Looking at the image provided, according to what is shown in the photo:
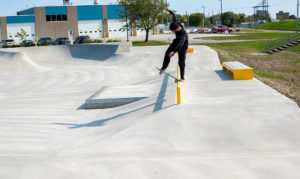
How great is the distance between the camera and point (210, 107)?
614 cm

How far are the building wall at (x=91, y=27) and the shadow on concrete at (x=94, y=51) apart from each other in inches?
1645

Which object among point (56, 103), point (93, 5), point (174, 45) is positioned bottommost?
point (56, 103)

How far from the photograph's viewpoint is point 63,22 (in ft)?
227

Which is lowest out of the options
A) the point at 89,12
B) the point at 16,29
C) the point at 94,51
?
the point at 94,51

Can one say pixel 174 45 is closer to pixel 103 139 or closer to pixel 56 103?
pixel 103 139

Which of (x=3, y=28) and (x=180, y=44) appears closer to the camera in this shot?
(x=180, y=44)

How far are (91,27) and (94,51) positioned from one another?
44.2 metres

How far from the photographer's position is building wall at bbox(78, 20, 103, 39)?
2776 inches

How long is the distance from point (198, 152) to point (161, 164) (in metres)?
0.66

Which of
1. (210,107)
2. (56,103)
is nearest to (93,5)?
(56,103)

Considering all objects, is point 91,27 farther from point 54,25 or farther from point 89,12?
point 54,25

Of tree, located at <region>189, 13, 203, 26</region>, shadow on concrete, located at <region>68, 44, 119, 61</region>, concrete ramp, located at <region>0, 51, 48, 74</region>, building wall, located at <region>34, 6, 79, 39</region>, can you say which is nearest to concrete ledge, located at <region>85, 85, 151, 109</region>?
concrete ramp, located at <region>0, 51, 48, 74</region>

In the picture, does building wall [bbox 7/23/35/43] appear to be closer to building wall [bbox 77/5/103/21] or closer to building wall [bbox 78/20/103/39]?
building wall [bbox 78/20/103/39]

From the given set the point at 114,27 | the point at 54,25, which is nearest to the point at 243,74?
the point at 54,25
